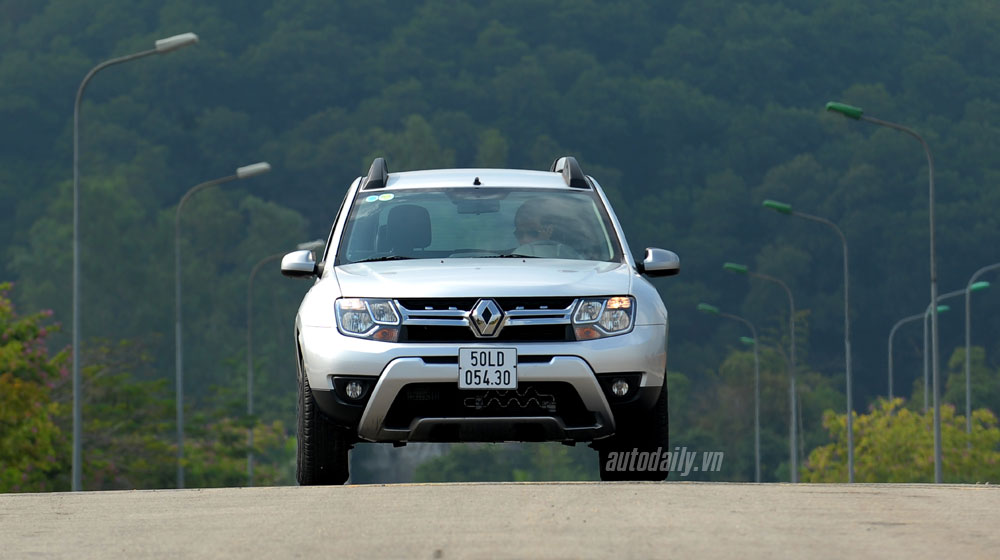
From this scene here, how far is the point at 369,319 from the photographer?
11.7 metres

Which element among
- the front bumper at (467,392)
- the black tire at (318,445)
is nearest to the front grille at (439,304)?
the front bumper at (467,392)

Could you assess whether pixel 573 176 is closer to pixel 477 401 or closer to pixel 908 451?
pixel 477 401

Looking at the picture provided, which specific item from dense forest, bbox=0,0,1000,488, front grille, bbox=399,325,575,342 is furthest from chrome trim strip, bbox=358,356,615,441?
dense forest, bbox=0,0,1000,488

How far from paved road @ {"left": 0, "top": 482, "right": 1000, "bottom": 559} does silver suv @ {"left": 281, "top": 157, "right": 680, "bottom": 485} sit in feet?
1.23

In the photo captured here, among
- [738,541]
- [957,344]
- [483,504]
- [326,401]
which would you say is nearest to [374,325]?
[326,401]

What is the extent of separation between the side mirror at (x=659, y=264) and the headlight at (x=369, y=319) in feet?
6.02

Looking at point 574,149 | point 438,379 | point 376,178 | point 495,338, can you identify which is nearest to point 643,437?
point 495,338

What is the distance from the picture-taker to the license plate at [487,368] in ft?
37.7

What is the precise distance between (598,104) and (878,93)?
19853mm

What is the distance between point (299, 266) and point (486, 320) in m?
1.70

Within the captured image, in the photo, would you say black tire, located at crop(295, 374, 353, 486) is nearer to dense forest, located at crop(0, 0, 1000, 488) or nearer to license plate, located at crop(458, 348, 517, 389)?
license plate, located at crop(458, 348, 517, 389)

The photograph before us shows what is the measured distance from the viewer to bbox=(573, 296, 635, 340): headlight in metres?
11.7

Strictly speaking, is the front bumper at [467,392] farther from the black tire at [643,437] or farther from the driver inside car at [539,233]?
the driver inside car at [539,233]

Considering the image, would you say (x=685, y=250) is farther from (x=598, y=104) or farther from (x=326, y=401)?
(x=326, y=401)
